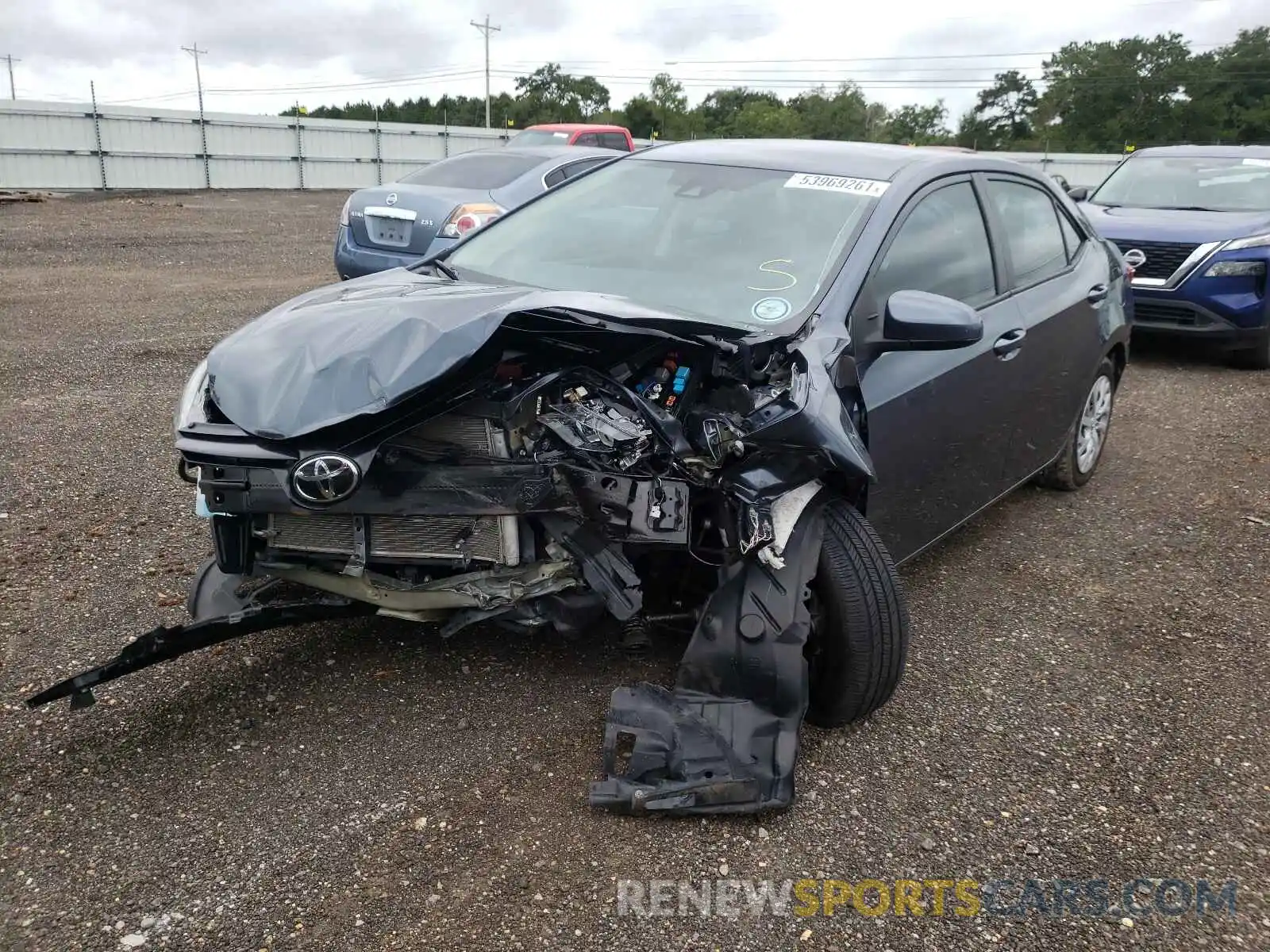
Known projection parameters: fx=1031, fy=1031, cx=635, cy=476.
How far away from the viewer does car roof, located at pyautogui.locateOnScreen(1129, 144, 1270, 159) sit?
29.3ft

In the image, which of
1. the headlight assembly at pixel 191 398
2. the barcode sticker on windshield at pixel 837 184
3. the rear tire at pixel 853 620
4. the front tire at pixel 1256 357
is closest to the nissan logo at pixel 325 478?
the headlight assembly at pixel 191 398

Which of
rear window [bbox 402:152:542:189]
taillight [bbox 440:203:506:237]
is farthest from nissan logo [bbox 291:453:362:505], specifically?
rear window [bbox 402:152:542:189]


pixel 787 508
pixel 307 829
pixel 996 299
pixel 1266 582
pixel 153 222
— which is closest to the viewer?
pixel 307 829

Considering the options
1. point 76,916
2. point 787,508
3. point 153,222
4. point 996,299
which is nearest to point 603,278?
point 787,508

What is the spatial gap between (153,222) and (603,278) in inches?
616

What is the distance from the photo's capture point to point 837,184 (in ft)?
12.0

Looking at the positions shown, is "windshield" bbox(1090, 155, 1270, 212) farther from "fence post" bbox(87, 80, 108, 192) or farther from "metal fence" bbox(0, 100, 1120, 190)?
"fence post" bbox(87, 80, 108, 192)

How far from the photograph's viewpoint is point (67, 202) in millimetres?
19516

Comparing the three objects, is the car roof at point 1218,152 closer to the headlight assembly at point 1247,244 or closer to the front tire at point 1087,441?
the headlight assembly at point 1247,244

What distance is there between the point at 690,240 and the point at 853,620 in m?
1.48

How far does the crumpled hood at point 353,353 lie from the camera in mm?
2619

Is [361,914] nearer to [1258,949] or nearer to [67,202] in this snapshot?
[1258,949]

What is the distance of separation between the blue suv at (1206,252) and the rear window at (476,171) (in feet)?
15.8

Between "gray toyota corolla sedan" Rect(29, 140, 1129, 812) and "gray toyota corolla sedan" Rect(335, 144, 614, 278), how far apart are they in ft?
16.9
